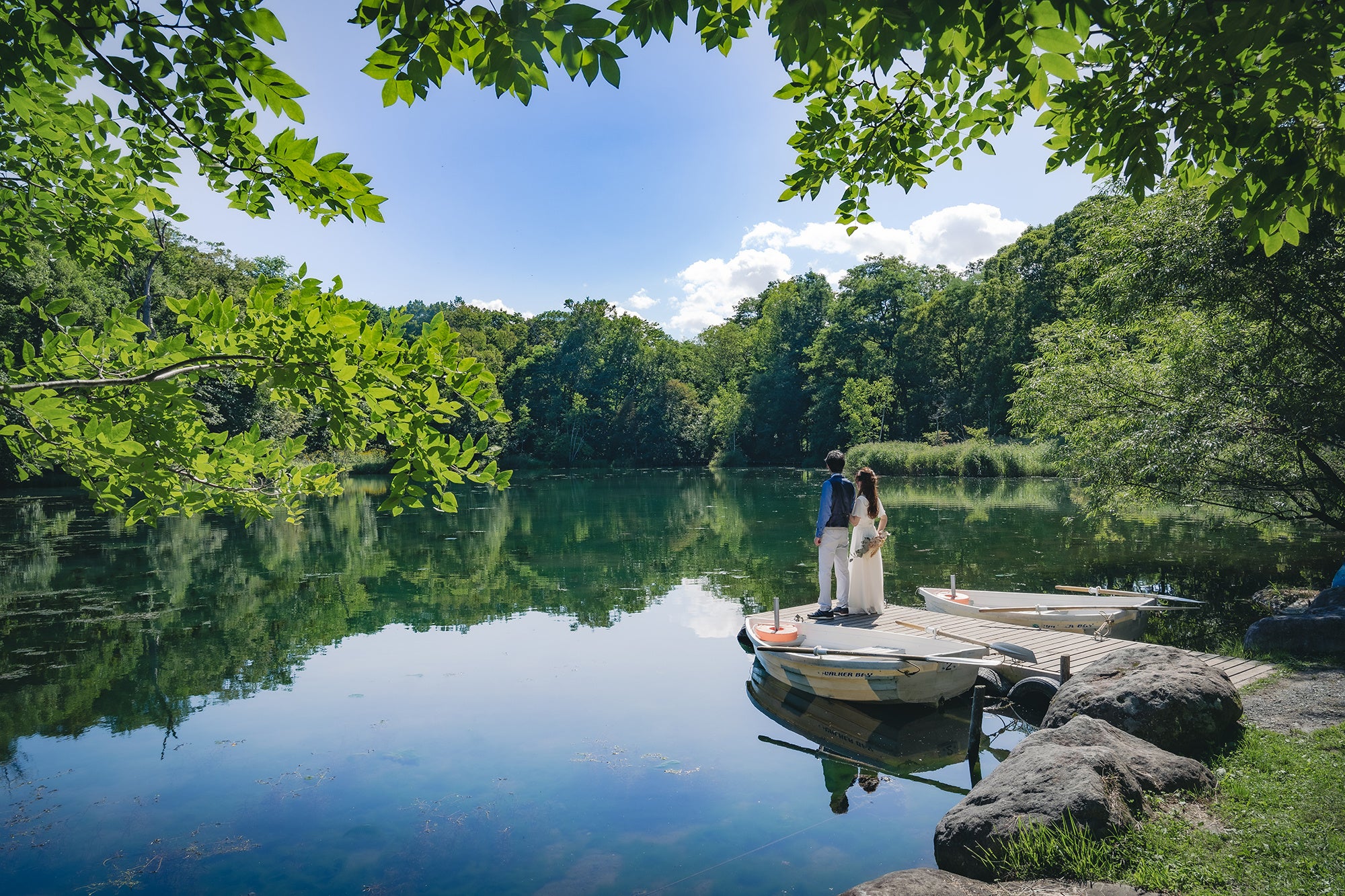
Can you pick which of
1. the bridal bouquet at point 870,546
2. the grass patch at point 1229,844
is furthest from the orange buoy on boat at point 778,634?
the grass patch at point 1229,844

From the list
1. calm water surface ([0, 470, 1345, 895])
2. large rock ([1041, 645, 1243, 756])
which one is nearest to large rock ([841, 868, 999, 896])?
calm water surface ([0, 470, 1345, 895])

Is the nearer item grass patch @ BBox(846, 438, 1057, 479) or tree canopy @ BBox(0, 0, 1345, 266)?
tree canopy @ BBox(0, 0, 1345, 266)

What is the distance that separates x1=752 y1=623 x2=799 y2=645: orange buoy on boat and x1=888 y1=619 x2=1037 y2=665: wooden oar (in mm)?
1475

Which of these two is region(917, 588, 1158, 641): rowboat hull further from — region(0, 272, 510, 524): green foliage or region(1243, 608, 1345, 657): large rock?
region(0, 272, 510, 524): green foliage

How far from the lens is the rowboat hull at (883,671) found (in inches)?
292

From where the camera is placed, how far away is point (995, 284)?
54125mm

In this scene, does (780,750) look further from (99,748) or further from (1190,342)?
(1190,342)

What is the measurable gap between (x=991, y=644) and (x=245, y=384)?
7.28 meters

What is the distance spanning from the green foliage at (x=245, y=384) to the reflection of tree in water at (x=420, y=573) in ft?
21.8

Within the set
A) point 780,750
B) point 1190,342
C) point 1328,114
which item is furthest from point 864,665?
point 1190,342

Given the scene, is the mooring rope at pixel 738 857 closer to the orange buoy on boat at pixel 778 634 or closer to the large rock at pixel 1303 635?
the orange buoy on boat at pixel 778 634

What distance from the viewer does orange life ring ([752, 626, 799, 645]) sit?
8.30 metres

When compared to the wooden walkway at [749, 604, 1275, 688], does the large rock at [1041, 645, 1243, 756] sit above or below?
above

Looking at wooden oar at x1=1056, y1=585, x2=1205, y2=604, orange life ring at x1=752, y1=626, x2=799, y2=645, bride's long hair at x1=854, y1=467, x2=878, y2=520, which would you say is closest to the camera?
orange life ring at x1=752, y1=626, x2=799, y2=645
